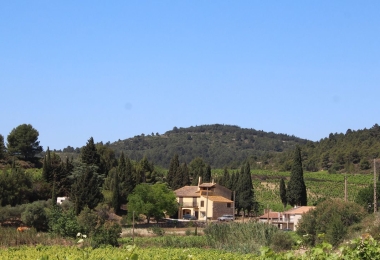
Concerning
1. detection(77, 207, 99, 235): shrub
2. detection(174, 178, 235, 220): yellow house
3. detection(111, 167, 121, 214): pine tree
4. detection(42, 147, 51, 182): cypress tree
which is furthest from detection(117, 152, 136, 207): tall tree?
detection(77, 207, 99, 235): shrub

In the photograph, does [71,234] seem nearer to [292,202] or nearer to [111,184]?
[111,184]

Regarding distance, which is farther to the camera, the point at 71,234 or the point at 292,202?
the point at 292,202

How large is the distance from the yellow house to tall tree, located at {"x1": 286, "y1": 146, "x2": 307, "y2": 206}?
28.6 ft

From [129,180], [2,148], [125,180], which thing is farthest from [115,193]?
[2,148]

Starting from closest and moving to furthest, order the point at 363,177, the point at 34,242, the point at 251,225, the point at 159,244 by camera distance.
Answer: the point at 34,242, the point at 159,244, the point at 251,225, the point at 363,177

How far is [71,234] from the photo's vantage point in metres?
40.3

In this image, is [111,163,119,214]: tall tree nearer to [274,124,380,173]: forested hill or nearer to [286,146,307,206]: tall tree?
[286,146,307,206]: tall tree

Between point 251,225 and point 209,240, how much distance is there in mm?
3365

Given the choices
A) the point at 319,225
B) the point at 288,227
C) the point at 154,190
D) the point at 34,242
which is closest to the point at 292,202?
the point at 288,227

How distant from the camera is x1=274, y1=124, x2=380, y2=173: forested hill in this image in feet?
348

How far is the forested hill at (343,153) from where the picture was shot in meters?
106

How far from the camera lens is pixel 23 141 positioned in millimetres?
77500

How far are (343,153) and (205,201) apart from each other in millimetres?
48417

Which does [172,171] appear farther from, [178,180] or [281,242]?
[281,242]
